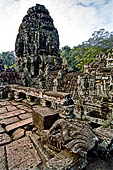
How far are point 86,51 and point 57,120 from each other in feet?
95.7

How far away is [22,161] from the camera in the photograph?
1.75m

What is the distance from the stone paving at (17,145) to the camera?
67.1 inches

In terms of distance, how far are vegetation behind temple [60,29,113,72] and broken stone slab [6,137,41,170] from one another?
934 inches

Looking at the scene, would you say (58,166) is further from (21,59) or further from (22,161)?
(21,59)

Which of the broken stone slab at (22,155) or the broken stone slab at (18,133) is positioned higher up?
the broken stone slab at (18,133)

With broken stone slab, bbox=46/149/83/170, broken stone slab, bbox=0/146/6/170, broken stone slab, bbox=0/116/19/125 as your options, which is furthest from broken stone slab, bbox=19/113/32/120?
broken stone slab, bbox=46/149/83/170

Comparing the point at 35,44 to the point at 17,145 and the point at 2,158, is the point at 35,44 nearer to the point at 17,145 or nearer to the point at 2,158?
the point at 17,145

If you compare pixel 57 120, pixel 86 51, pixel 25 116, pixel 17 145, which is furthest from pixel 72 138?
pixel 86 51

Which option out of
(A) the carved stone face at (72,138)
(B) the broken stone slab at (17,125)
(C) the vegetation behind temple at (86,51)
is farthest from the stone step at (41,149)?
(C) the vegetation behind temple at (86,51)

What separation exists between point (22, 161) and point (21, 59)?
1833 centimetres

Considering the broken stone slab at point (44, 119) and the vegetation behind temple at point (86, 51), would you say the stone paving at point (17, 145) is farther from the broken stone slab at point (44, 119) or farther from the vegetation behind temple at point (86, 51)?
the vegetation behind temple at point (86, 51)

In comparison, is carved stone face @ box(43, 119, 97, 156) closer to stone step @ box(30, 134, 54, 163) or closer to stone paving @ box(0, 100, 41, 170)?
stone step @ box(30, 134, 54, 163)

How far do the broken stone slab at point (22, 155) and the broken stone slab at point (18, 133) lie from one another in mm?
191

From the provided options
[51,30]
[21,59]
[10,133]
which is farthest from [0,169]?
[51,30]
